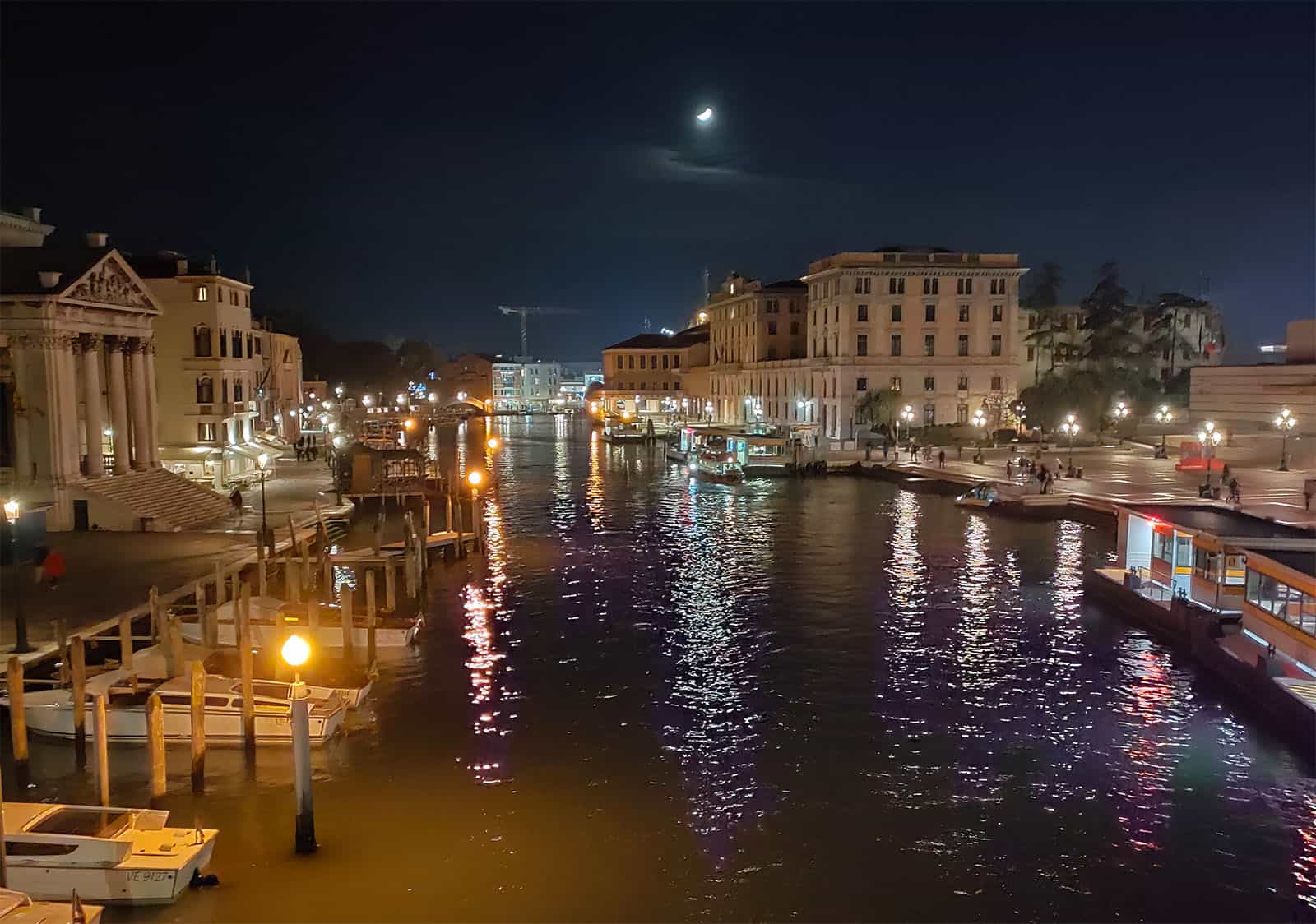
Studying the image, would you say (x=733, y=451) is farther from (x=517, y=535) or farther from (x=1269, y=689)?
(x=1269, y=689)

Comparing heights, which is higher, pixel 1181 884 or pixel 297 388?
pixel 297 388

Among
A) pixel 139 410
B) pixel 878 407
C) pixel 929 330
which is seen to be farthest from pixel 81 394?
pixel 929 330

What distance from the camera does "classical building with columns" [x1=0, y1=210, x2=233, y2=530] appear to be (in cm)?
3462

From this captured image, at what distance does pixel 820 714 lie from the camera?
69.9 feet

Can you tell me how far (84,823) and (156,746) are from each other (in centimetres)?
240

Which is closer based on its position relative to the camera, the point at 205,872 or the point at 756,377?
the point at 205,872

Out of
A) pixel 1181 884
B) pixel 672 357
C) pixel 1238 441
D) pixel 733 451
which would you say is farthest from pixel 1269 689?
pixel 672 357

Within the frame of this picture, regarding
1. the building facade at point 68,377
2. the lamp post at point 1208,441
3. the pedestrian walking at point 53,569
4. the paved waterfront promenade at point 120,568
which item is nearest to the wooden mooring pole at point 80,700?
the paved waterfront promenade at point 120,568

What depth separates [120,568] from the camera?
1148 inches

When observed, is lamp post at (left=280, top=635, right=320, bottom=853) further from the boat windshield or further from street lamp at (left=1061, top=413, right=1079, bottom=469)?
street lamp at (left=1061, top=413, right=1079, bottom=469)

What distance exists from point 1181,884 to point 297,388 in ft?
267

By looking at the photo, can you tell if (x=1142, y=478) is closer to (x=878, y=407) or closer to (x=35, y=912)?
(x=878, y=407)

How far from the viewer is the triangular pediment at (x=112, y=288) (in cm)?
3600

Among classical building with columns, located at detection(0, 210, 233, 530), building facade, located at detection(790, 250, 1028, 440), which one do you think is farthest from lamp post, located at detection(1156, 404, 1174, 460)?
classical building with columns, located at detection(0, 210, 233, 530)
